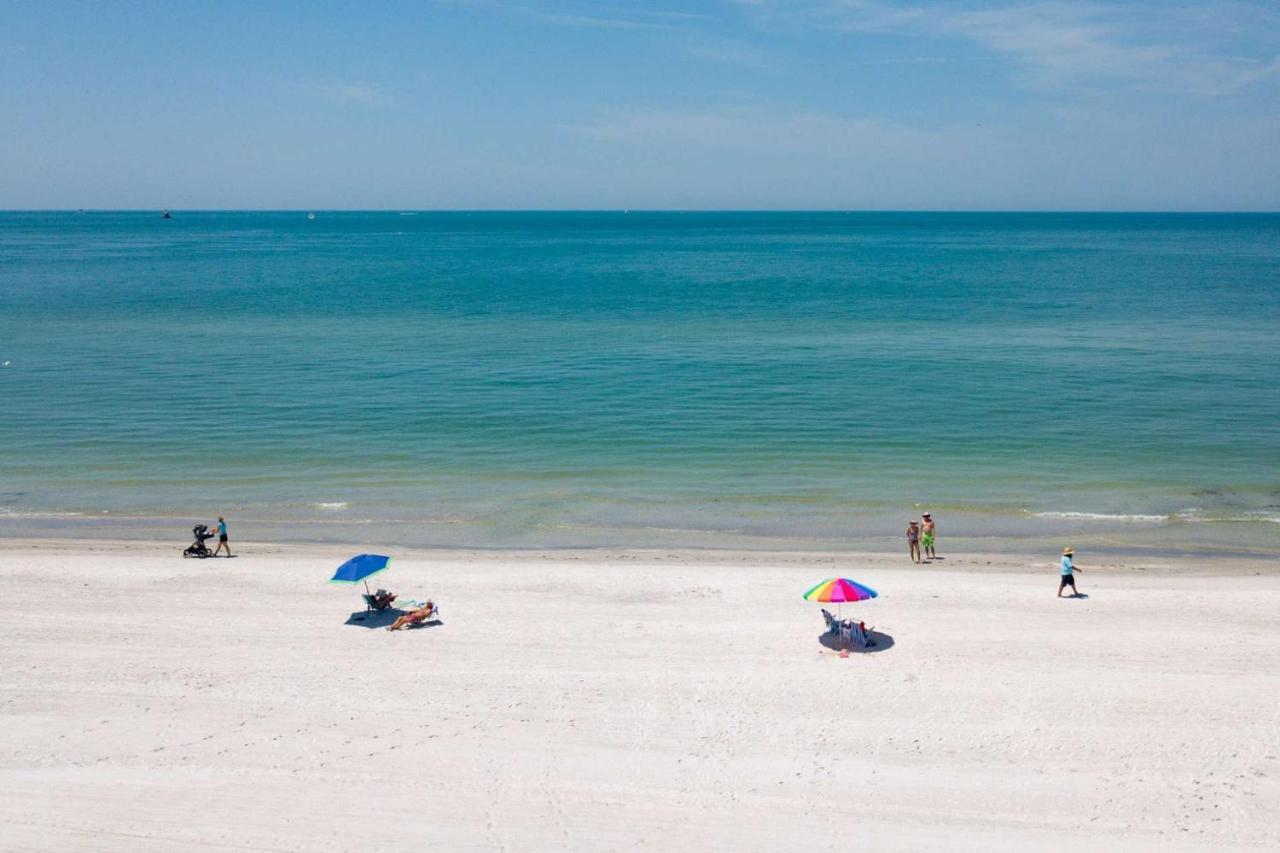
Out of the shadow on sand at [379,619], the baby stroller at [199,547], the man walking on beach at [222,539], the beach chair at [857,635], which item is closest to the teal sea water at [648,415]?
the man walking on beach at [222,539]

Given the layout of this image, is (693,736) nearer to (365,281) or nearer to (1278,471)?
(1278,471)

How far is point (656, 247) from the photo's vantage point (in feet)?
495

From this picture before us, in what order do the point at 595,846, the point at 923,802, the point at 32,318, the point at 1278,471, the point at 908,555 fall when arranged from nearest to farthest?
the point at 595,846 → the point at 923,802 → the point at 908,555 → the point at 1278,471 → the point at 32,318

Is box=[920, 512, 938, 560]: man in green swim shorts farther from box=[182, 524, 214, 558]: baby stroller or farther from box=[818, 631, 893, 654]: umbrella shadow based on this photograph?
box=[182, 524, 214, 558]: baby stroller

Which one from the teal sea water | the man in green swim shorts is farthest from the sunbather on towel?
the man in green swim shorts

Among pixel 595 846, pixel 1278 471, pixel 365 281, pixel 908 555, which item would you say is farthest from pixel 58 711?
pixel 365 281

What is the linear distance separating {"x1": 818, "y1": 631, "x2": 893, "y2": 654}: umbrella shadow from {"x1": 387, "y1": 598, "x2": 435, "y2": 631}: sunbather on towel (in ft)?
25.2

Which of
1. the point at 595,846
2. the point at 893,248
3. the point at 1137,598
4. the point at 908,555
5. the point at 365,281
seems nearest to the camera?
the point at 595,846

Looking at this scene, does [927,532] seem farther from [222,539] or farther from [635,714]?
[222,539]

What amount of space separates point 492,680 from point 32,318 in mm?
63210

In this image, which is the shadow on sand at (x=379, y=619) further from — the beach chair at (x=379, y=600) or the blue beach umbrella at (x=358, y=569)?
the blue beach umbrella at (x=358, y=569)

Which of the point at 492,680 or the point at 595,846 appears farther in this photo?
the point at 492,680

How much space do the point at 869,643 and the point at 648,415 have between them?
21.1 meters

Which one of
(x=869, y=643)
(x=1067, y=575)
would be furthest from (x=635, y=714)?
(x=1067, y=575)
